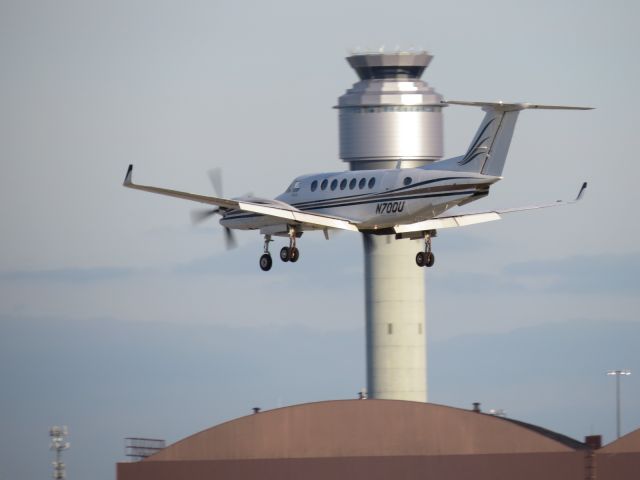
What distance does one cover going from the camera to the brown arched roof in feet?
247

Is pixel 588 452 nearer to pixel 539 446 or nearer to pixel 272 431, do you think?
pixel 539 446

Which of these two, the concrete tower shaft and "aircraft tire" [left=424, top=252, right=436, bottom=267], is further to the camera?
the concrete tower shaft

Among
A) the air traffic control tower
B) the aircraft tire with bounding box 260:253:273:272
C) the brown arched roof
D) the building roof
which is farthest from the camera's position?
the air traffic control tower

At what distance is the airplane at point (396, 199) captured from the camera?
69.1 metres

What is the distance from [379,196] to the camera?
2778 inches

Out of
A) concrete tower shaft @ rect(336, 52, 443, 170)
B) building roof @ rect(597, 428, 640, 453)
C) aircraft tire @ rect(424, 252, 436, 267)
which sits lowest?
building roof @ rect(597, 428, 640, 453)

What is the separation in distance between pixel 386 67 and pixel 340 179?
62322mm

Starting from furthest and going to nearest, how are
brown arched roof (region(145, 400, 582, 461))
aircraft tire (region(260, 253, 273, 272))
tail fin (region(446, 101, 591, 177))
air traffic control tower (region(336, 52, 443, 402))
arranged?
air traffic control tower (region(336, 52, 443, 402))
brown arched roof (region(145, 400, 582, 461))
aircraft tire (region(260, 253, 273, 272))
tail fin (region(446, 101, 591, 177))

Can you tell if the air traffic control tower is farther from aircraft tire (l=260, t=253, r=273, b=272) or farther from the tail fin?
the tail fin

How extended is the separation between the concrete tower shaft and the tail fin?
54.6 meters

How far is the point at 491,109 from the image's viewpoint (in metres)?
69.9

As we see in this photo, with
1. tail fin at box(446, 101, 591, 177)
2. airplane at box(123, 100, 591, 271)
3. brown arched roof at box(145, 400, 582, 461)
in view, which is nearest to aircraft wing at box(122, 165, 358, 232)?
airplane at box(123, 100, 591, 271)

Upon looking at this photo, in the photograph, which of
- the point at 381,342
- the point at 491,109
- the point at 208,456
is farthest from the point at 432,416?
the point at 381,342

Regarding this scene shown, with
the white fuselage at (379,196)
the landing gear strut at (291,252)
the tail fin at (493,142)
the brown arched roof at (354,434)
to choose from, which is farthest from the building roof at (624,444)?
the landing gear strut at (291,252)
